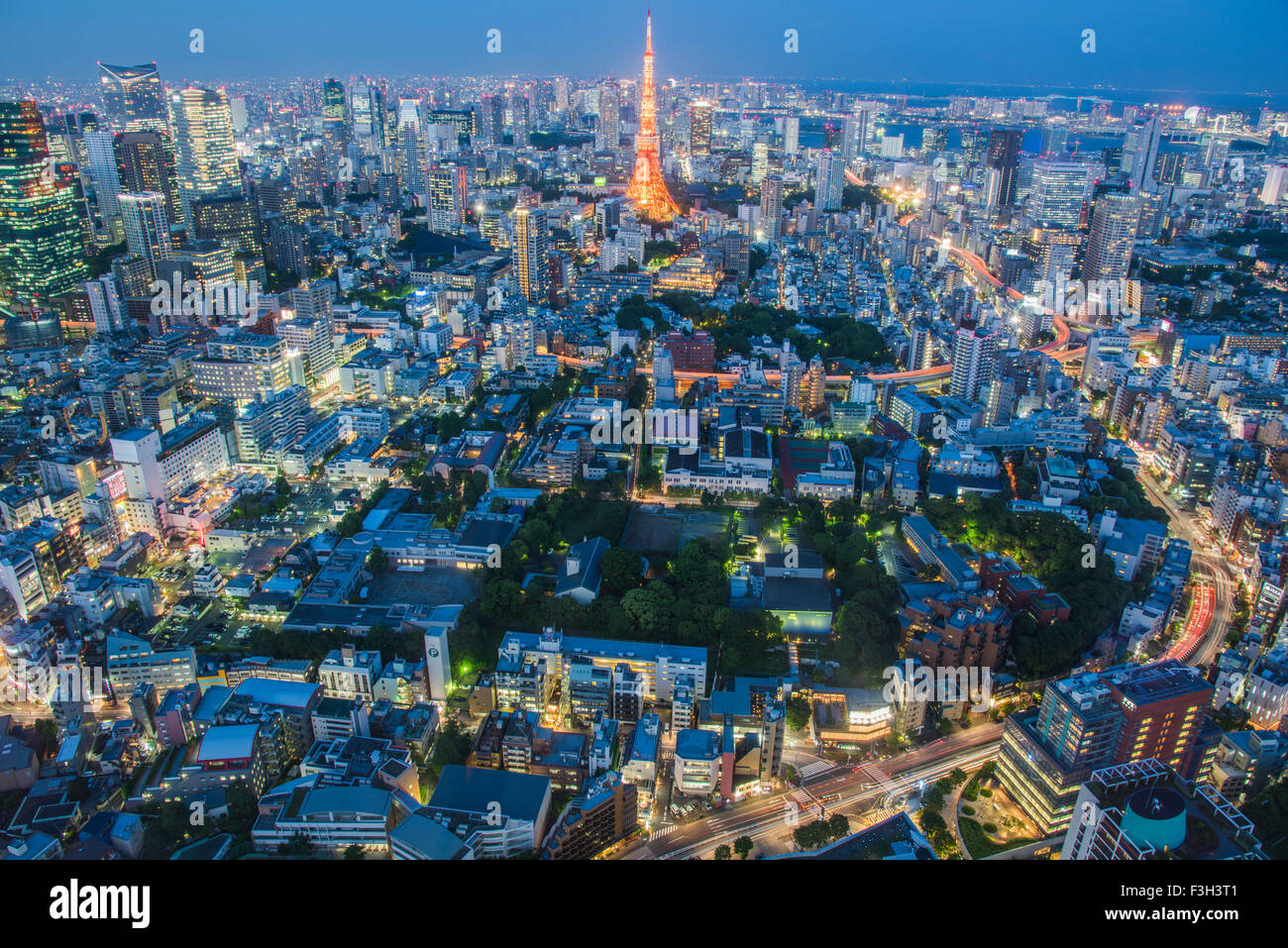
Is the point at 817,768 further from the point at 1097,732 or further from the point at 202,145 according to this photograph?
the point at 202,145

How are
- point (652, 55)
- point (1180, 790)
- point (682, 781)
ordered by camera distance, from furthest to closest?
1. point (652, 55)
2. point (682, 781)
3. point (1180, 790)

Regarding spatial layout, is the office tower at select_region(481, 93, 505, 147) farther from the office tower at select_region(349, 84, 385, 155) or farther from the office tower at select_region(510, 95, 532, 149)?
the office tower at select_region(349, 84, 385, 155)

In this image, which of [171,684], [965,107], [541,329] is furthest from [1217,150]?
[171,684]

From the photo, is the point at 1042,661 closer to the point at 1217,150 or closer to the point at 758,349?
the point at 758,349

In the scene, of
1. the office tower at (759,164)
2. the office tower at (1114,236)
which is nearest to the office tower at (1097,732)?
the office tower at (1114,236)

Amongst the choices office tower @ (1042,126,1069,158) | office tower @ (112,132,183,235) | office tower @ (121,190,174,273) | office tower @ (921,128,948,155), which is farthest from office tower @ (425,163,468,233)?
office tower @ (1042,126,1069,158)

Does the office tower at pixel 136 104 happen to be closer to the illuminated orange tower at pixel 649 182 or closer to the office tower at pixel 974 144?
the illuminated orange tower at pixel 649 182
